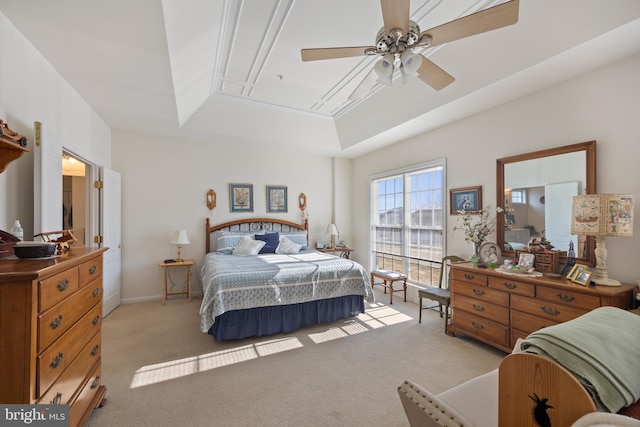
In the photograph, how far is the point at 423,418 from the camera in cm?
103

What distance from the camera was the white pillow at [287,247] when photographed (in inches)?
206

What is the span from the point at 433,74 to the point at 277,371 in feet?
9.88

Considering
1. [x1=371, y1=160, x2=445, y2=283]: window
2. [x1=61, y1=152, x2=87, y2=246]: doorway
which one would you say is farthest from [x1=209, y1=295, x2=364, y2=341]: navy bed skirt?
[x1=61, y1=152, x2=87, y2=246]: doorway

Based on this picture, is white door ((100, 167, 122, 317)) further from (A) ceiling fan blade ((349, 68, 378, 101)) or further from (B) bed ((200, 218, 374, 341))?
(A) ceiling fan blade ((349, 68, 378, 101))

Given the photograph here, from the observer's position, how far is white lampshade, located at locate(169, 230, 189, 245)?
4.79 metres

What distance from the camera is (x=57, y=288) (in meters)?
1.49

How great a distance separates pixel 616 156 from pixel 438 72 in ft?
6.24

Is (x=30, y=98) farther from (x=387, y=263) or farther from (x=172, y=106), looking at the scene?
(x=387, y=263)

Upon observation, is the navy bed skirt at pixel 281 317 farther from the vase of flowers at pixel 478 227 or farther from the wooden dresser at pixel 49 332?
the vase of flowers at pixel 478 227

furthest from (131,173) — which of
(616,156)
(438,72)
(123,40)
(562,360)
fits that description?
(616,156)

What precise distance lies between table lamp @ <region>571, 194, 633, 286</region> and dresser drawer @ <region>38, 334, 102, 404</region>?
387 centimetres

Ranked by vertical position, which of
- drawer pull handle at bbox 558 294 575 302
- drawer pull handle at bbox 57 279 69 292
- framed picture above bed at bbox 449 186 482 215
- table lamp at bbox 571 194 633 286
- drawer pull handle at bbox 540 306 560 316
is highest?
framed picture above bed at bbox 449 186 482 215

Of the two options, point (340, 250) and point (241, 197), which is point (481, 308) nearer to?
point (340, 250)

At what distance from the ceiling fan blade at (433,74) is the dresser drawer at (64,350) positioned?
2.97m
